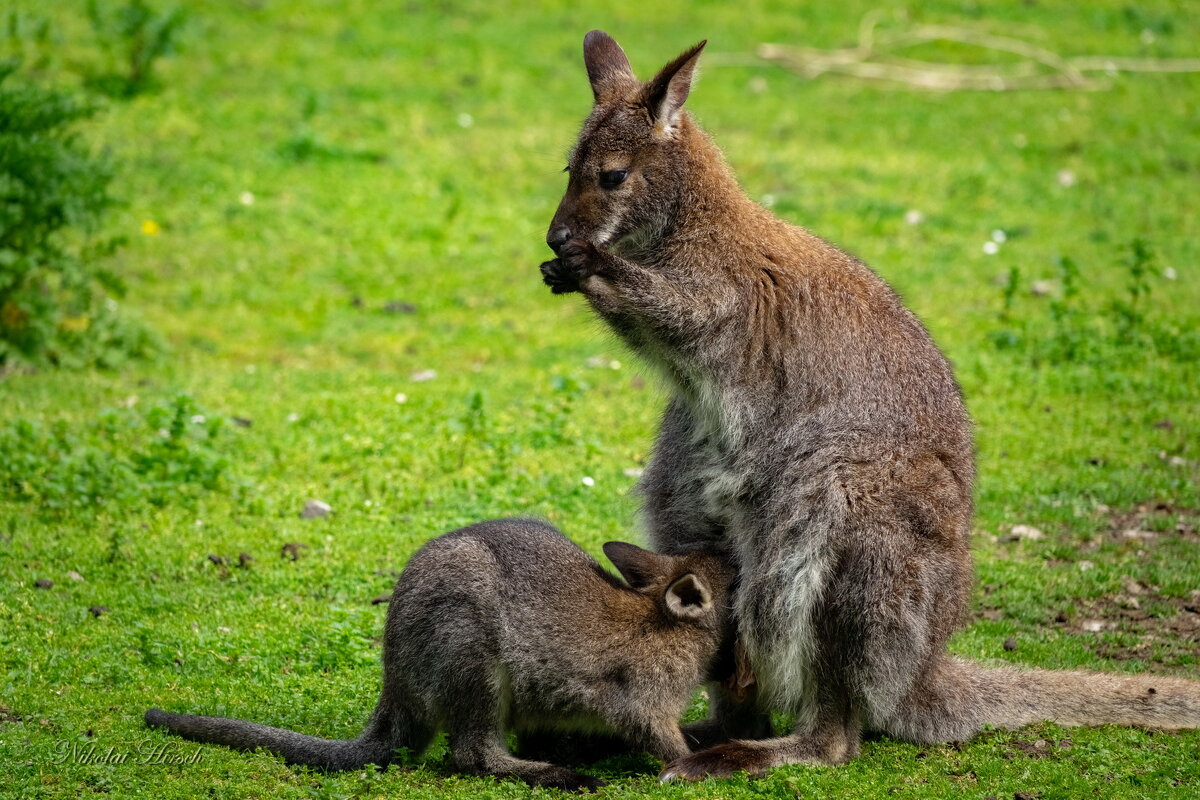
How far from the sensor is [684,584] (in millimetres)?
5535

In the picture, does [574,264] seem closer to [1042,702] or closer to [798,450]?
[798,450]

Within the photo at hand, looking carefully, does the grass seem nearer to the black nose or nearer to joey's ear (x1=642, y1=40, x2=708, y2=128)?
the black nose

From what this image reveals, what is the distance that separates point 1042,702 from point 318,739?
9.92 feet

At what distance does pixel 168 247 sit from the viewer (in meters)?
12.7

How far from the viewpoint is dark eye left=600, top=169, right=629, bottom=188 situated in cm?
599

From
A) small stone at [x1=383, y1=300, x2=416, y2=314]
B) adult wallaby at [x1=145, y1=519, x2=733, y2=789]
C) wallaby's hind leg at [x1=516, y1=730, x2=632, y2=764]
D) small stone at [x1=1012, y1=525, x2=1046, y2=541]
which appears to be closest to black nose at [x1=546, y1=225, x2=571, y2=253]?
adult wallaby at [x1=145, y1=519, x2=733, y2=789]

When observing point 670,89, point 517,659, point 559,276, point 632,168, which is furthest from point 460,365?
point 517,659

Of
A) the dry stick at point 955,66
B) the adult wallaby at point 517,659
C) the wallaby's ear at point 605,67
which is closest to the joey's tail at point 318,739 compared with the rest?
the adult wallaby at point 517,659

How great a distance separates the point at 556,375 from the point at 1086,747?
18.5ft

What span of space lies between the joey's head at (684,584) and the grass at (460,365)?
641mm

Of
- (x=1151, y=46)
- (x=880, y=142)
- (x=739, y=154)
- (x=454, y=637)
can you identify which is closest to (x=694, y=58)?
(x=454, y=637)

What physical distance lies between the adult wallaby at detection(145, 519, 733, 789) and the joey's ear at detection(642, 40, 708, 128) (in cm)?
192

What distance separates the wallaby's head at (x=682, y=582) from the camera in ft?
18.2

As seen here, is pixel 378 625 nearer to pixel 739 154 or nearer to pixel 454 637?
pixel 454 637
